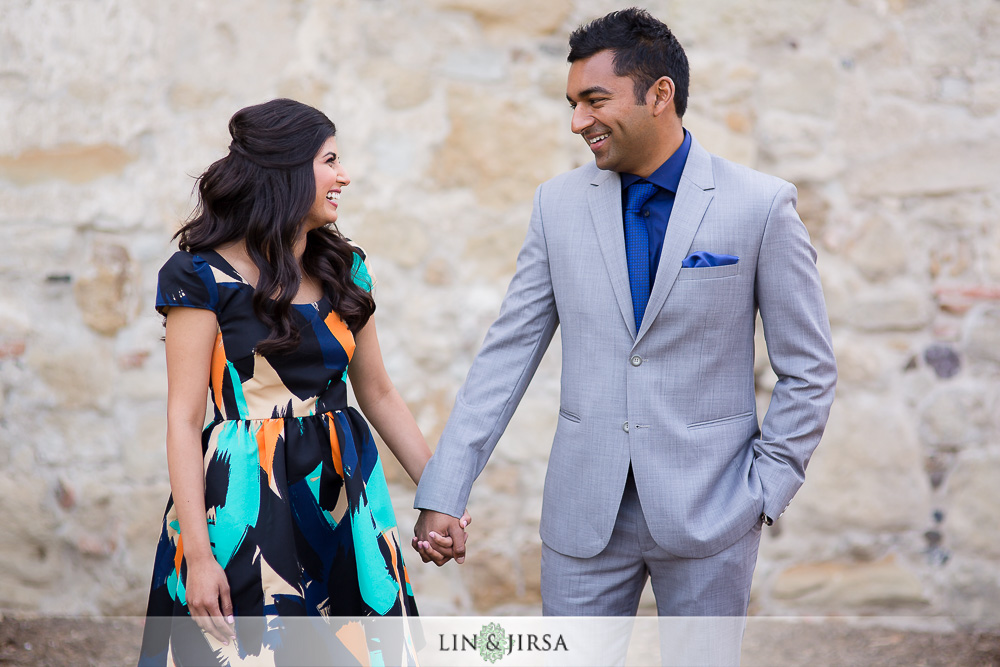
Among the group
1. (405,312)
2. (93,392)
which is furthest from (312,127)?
(93,392)

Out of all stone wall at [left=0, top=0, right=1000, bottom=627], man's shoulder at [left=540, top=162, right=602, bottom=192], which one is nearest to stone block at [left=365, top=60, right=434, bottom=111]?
stone wall at [left=0, top=0, right=1000, bottom=627]

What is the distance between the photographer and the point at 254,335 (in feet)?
6.12

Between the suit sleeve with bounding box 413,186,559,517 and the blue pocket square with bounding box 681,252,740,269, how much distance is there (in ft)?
1.20

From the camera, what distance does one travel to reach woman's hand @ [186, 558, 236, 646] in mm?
1776

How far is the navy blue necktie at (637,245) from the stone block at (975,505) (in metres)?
2.11

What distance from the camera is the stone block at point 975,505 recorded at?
332 centimetres

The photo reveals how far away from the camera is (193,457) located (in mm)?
1824

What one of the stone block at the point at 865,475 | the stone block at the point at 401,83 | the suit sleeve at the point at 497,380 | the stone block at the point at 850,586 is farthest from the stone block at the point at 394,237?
the stone block at the point at 850,586

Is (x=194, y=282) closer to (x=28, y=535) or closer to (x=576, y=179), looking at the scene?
(x=576, y=179)

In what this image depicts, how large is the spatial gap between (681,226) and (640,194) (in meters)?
0.16

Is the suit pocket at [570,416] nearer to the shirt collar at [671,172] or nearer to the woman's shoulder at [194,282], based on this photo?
the shirt collar at [671,172]

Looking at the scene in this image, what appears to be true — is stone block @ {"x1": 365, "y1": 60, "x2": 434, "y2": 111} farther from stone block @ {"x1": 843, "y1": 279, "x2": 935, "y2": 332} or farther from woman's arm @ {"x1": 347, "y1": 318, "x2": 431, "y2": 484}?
stone block @ {"x1": 843, "y1": 279, "x2": 935, "y2": 332}

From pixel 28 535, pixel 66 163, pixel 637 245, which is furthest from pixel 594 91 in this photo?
pixel 28 535

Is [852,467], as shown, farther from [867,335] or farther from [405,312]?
[405,312]
